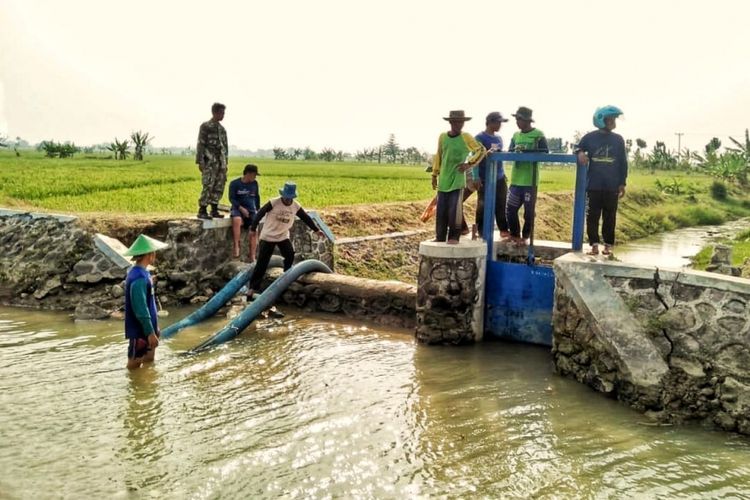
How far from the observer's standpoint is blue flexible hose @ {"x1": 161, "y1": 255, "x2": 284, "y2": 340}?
793 centimetres

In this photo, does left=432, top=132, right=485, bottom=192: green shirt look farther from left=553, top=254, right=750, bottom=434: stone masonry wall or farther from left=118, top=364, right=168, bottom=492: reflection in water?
left=118, top=364, right=168, bottom=492: reflection in water

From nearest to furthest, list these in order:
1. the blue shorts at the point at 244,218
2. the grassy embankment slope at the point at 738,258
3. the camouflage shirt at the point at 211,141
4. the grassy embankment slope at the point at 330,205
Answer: the camouflage shirt at the point at 211,141, the blue shorts at the point at 244,218, the grassy embankment slope at the point at 738,258, the grassy embankment slope at the point at 330,205

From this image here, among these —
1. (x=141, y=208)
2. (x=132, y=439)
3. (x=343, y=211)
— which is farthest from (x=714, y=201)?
(x=132, y=439)

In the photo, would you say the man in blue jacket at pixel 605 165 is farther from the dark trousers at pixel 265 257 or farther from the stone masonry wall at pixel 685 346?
Answer: the dark trousers at pixel 265 257

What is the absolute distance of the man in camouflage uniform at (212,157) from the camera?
373 inches

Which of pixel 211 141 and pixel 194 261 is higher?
pixel 211 141

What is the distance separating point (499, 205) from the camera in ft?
26.9

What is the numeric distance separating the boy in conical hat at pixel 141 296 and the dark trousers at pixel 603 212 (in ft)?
14.3

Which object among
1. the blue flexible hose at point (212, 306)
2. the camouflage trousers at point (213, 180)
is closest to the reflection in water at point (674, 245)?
the camouflage trousers at point (213, 180)

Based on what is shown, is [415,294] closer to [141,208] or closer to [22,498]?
[22,498]

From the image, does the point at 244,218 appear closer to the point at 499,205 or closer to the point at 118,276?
the point at 118,276

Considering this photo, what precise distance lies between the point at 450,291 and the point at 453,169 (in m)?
1.34

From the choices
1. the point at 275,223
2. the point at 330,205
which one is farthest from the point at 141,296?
the point at 330,205

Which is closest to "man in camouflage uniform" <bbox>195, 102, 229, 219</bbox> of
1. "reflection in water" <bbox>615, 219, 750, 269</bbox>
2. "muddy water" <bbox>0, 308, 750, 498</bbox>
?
"muddy water" <bbox>0, 308, 750, 498</bbox>
